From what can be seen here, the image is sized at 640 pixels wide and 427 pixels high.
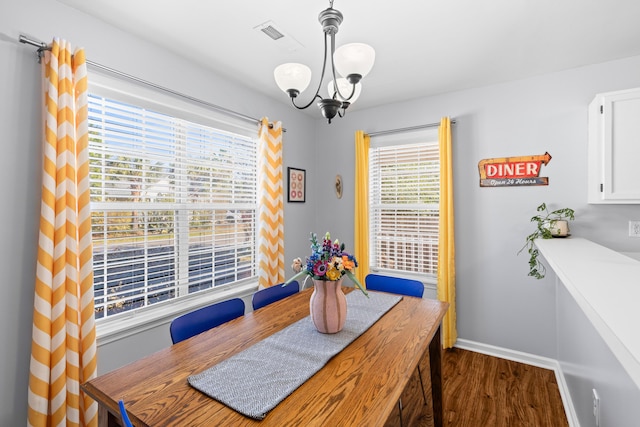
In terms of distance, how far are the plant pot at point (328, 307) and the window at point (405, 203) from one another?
1980 millimetres

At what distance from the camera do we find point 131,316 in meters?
2.13

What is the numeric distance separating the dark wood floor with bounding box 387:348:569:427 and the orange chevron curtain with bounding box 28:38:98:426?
1956 mm

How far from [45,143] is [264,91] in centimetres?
187

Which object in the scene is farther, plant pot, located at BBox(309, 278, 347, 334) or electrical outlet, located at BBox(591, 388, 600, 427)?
plant pot, located at BBox(309, 278, 347, 334)

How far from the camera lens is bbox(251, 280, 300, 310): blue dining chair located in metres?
1.99

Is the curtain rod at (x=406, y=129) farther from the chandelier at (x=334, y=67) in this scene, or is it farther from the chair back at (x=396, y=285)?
the chandelier at (x=334, y=67)

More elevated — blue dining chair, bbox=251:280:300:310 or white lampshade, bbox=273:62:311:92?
white lampshade, bbox=273:62:311:92

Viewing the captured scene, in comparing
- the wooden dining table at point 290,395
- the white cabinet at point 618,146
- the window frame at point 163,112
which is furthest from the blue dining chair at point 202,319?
the white cabinet at point 618,146

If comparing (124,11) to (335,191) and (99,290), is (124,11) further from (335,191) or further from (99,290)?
(335,191)

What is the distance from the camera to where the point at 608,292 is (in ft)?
3.39

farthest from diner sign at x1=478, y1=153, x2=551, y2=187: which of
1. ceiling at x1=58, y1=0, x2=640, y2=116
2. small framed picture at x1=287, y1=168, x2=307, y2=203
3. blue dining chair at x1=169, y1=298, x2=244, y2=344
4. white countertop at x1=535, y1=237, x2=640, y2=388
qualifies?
blue dining chair at x1=169, y1=298, x2=244, y2=344

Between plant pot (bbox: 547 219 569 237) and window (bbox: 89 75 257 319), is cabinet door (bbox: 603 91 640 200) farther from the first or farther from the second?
window (bbox: 89 75 257 319)

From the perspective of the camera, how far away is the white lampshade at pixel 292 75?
1550 millimetres

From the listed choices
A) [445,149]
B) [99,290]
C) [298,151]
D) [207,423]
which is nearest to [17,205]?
[99,290]
